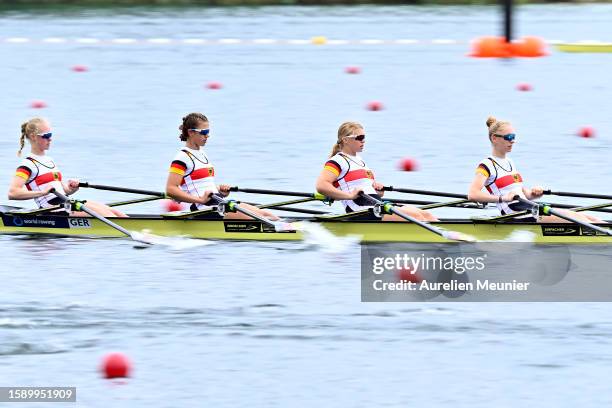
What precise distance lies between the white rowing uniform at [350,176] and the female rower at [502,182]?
1.08m

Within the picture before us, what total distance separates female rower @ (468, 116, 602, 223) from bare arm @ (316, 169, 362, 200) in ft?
3.81

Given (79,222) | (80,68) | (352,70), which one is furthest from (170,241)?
(80,68)

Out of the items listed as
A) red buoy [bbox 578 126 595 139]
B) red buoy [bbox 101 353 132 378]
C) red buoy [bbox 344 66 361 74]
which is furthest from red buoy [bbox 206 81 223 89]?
red buoy [bbox 101 353 132 378]

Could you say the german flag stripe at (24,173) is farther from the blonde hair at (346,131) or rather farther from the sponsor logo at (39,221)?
the blonde hair at (346,131)

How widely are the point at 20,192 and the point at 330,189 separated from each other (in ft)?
10.1

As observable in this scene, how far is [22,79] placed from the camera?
28625 millimetres

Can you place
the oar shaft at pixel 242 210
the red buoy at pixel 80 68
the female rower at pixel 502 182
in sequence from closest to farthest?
the female rower at pixel 502 182 → the oar shaft at pixel 242 210 → the red buoy at pixel 80 68

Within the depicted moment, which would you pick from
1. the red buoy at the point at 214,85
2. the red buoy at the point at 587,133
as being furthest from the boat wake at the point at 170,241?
the red buoy at the point at 214,85

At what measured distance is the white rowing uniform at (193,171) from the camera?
46.0 feet

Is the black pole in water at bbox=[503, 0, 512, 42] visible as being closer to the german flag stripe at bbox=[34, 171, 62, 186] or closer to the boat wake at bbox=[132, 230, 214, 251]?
the boat wake at bbox=[132, 230, 214, 251]

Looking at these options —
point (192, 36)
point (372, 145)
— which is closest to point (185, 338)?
point (372, 145)

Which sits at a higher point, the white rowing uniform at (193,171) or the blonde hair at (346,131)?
the blonde hair at (346,131)

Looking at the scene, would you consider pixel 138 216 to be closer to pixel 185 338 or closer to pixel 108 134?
pixel 185 338

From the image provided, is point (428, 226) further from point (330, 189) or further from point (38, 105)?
point (38, 105)
